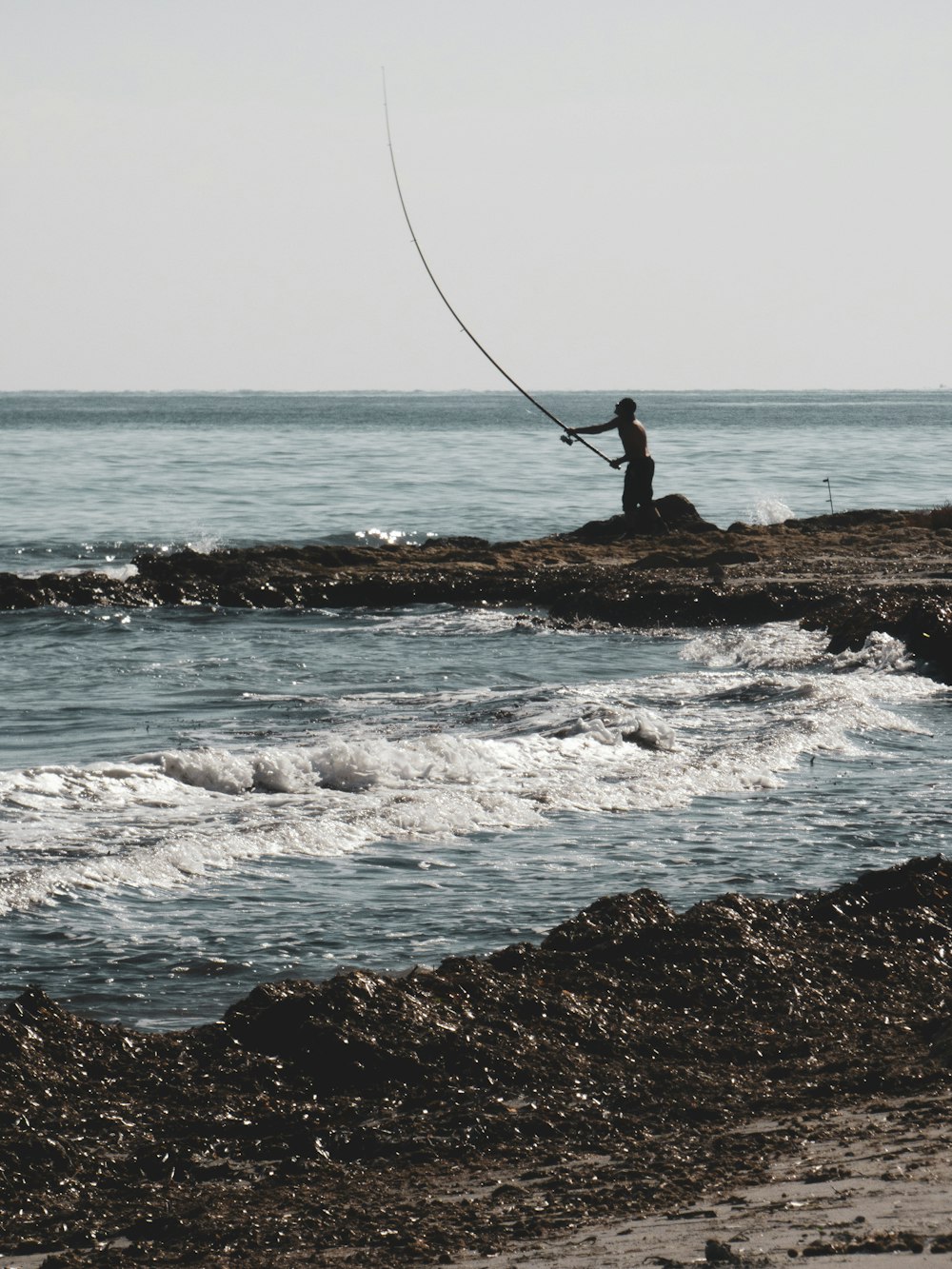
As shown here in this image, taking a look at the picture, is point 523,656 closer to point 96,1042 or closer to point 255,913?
point 255,913

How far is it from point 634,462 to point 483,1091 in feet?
49.8

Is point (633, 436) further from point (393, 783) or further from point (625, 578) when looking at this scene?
point (393, 783)

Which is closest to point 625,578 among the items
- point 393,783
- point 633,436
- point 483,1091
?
point 633,436

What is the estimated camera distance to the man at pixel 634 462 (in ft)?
60.5

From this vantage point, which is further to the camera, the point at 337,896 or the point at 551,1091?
the point at 337,896

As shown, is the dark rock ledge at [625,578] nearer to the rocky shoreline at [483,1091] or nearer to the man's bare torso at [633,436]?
the man's bare torso at [633,436]

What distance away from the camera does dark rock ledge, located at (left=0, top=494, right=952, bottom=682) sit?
16.2 m

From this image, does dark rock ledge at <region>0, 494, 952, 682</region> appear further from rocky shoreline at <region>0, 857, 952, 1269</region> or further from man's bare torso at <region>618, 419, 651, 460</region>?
rocky shoreline at <region>0, 857, 952, 1269</region>

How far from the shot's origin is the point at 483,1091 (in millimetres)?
4430

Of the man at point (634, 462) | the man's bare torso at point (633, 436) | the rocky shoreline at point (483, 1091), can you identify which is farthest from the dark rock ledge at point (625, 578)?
the rocky shoreline at point (483, 1091)

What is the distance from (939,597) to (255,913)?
1014 centimetres

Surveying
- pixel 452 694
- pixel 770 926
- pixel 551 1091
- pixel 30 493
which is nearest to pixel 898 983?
pixel 770 926

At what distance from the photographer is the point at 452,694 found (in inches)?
491

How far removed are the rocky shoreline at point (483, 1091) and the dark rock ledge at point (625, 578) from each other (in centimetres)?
866
